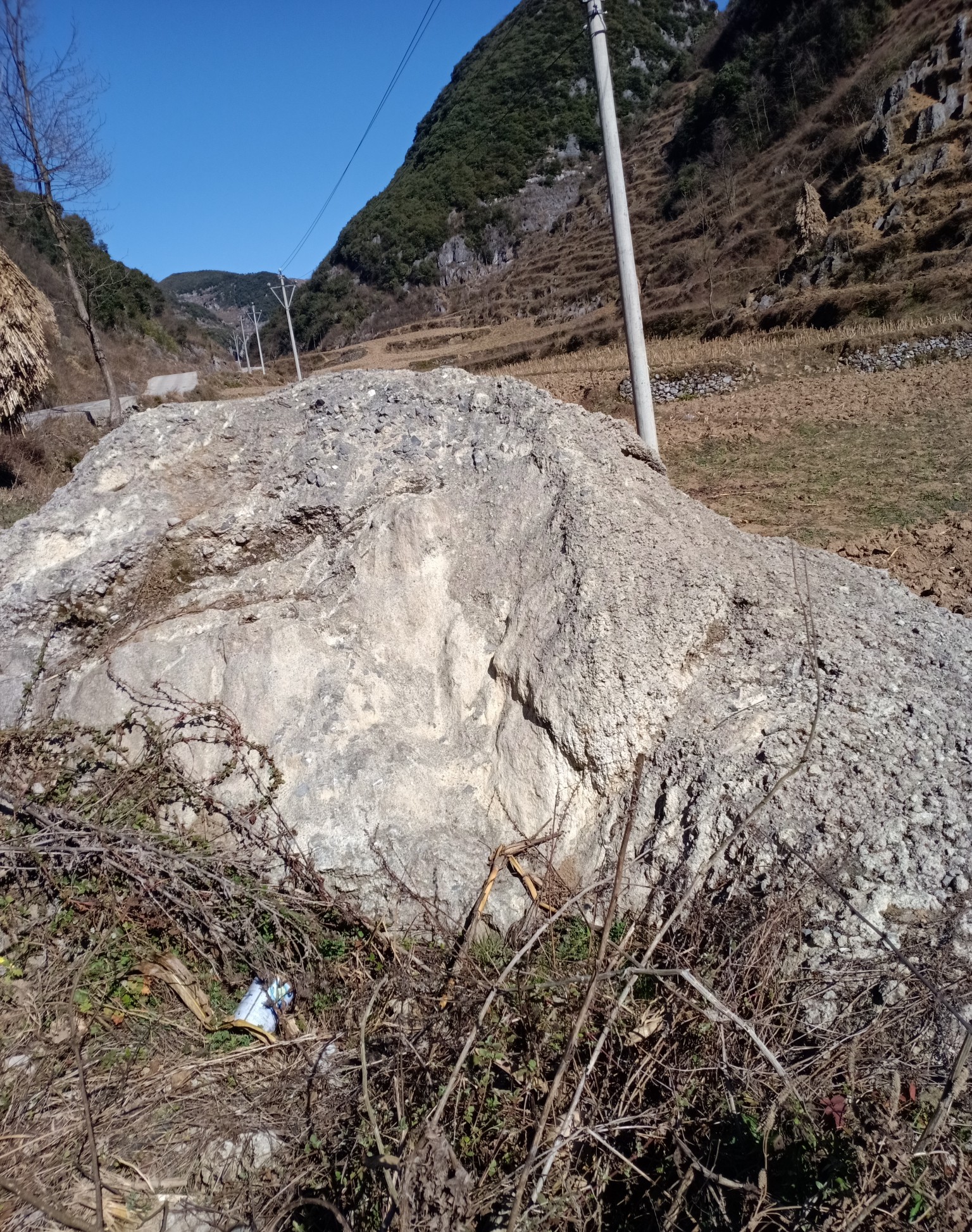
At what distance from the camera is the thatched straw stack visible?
12.1 meters

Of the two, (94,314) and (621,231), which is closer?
(621,231)

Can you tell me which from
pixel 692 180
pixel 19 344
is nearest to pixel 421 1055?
pixel 19 344

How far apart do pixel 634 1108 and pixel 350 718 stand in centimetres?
219

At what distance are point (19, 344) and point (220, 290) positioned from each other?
180 meters

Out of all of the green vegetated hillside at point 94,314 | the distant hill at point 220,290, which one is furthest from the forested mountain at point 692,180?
the distant hill at point 220,290

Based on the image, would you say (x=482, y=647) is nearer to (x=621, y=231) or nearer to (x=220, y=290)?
(x=621, y=231)

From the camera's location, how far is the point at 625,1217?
2.32 meters

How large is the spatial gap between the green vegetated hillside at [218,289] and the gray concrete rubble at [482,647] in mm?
151380

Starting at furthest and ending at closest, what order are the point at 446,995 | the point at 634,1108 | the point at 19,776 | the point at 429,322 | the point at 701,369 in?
the point at 429,322 → the point at 701,369 → the point at 19,776 → the point at 446,995 → the point at 634,1108

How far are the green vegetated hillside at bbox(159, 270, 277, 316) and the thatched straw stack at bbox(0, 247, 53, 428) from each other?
141059mm

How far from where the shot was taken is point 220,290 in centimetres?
17212

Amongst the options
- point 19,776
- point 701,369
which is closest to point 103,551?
point 19,776

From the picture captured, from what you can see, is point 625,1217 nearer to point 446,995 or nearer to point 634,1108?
point 634,1108

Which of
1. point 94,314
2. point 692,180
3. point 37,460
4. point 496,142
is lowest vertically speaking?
point 37,460
